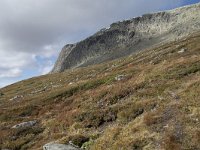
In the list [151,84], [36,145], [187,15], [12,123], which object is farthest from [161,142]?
[187,15]

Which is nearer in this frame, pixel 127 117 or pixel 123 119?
pixel 123 119

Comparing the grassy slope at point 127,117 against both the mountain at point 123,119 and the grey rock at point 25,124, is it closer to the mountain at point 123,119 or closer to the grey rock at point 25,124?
the mountain at point 123,119

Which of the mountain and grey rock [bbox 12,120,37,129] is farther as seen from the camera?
grey rock [bbox 12,120,37,129]

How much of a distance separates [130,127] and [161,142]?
349 centimetres

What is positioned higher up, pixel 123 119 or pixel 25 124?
pixel 25 124

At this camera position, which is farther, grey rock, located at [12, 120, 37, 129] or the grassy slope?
grey rock, located at [12, 120, 37, 129]

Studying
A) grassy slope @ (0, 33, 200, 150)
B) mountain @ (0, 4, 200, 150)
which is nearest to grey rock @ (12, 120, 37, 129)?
mountain @ (0, 4, 200, 150)

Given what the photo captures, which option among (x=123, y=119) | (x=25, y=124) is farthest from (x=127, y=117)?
(x=25, y=124)

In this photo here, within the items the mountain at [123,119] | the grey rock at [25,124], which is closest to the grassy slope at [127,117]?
the mountain at [123,119]

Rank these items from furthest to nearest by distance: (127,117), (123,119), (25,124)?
1. (25,124)
2. (127,117)
3. (123,119)

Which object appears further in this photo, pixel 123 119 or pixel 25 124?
pixel 25 124

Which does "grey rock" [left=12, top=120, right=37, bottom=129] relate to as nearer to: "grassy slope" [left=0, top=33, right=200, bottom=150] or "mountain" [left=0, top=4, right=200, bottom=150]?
"mountain" [left=0, top=4, right=200, bottom=150]

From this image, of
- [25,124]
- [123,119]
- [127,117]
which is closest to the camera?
[123,119]

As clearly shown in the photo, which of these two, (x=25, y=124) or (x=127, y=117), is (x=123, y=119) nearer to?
(x=127, y=117)
